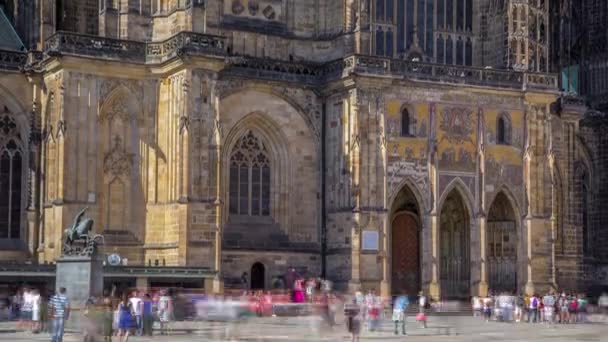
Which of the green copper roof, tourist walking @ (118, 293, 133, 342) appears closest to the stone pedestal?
tourist walking @ (118, 293, 133, 342)

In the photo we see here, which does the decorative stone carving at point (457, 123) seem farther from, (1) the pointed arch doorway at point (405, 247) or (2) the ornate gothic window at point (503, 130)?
(1) the pointed arch doorway at point (405, 247)

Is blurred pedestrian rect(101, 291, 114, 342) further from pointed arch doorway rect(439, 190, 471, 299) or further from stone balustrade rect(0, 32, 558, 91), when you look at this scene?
pointed arch doorway rect(439, 190, 471, 299)

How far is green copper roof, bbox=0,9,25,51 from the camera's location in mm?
53219

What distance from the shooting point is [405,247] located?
2186 inches

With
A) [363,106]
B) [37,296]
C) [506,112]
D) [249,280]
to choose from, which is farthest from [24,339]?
[506,112]

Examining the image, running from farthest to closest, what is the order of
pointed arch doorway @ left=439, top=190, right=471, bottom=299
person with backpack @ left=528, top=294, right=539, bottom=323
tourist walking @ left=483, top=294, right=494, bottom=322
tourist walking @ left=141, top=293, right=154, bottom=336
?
pointed arch doorway @ left=439, top=190, right=471, bottom=299
person with backpack @ left=528, top=294, right=539, bottom=323
tourist walking @ left=483, top=294, right=494, bottom=322
tourist walking @ left=141, top=293, right=154, bottom=336

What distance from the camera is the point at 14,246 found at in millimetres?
51312

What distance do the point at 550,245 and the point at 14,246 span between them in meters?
22.8

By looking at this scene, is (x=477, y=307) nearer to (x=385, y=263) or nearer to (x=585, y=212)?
(x=385, y=263)

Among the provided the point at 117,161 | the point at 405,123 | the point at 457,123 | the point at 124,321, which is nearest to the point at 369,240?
the point at 405,123

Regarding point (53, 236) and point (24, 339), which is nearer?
point (24, 339)

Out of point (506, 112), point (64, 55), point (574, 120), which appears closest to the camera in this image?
point (64, 55)

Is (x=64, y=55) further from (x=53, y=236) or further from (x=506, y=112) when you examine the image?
(x=506, y=112)

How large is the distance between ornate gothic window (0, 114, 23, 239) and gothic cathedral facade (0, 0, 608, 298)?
6 cm
